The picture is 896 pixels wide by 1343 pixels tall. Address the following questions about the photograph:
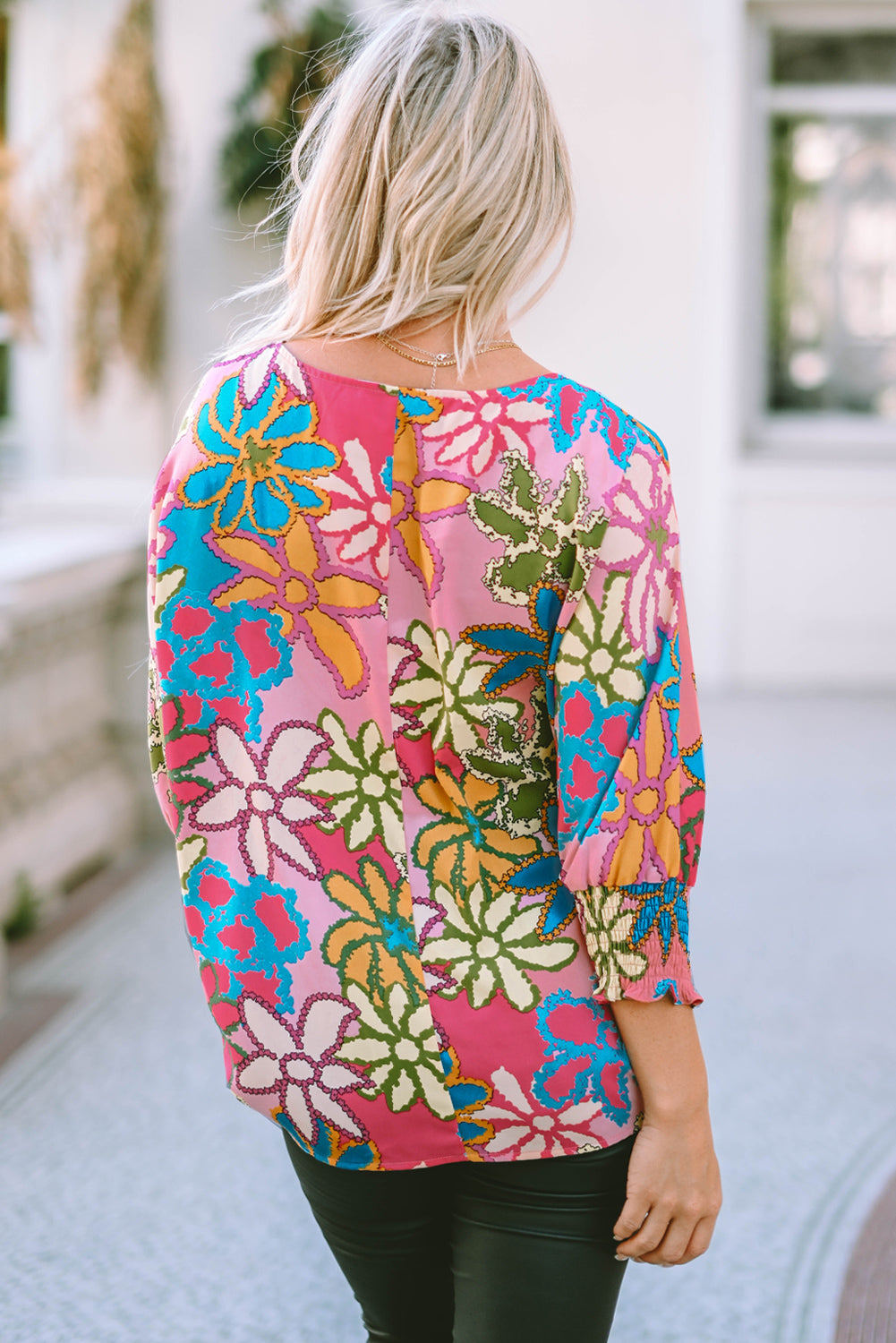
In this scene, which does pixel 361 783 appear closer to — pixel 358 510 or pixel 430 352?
pixel 358 510

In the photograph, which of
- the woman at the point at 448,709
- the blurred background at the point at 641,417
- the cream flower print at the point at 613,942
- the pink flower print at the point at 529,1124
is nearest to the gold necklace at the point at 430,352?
the woman at the point at 448,709

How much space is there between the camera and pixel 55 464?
5.72m

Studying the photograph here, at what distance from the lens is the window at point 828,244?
6.56 metres

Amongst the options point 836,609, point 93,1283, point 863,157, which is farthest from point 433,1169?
point 863,157

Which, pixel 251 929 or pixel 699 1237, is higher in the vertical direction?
pixel 251 929

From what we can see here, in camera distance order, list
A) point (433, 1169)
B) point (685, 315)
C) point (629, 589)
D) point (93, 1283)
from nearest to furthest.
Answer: point (629, 589)
point (433, 1169)
point (93, 1283)
point (685, 315)

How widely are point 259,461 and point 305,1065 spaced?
14.7 inches

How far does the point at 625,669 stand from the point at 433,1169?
0.36 metres

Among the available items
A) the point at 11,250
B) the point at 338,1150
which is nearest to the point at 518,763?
the point at 338,1150

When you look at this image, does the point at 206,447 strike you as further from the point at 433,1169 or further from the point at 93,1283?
the point at 93,1283

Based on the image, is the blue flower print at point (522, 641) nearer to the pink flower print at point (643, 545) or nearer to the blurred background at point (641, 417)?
the pink flower print at point (643, 545)

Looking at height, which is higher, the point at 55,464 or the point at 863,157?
the point at 863,157

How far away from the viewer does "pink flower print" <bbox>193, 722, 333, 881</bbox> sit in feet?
2.66

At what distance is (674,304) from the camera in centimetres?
639
